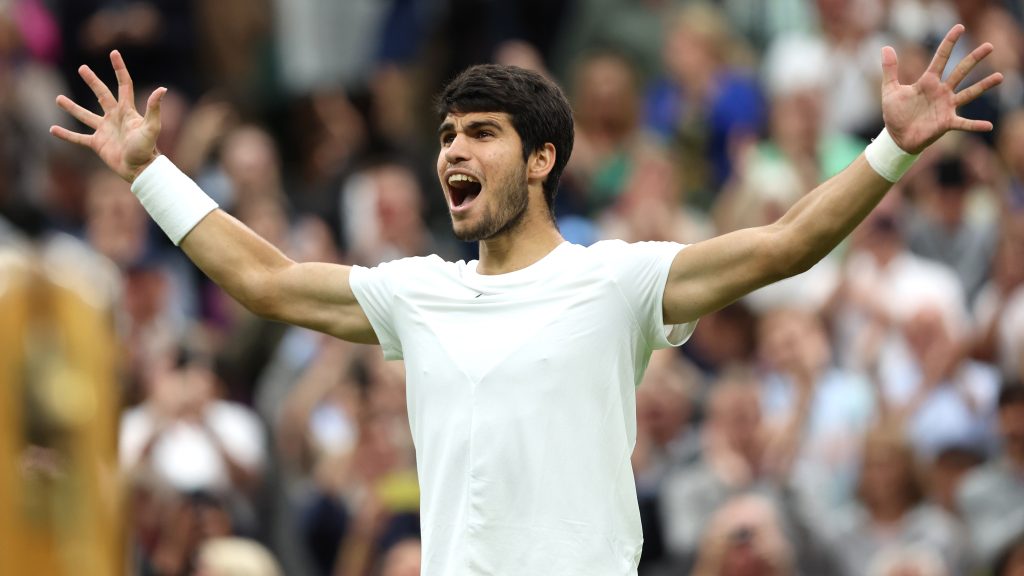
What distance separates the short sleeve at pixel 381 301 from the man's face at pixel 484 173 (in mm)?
287

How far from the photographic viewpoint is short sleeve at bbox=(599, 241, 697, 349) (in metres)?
5.18

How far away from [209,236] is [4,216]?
535cm

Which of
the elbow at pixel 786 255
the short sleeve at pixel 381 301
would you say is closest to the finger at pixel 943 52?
the elbow at pixel 786 255

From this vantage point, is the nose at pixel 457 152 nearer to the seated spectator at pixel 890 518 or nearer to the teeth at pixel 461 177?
the teeth at pixel 461 177

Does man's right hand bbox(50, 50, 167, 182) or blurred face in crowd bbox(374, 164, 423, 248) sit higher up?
blurred face in crowd bbox(374, 164, 423, 248)

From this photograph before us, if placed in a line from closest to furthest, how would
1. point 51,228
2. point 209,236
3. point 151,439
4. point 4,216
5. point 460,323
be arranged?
point 460,323, point 209,236, point 151,439, point 4,216, point 51,228

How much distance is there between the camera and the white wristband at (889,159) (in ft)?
16.2

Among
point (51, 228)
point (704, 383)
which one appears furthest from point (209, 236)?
point (51, 228)

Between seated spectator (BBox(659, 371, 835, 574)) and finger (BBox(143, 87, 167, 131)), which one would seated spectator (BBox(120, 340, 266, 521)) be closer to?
seated spectator (BBox(659, 371, 835, 574))

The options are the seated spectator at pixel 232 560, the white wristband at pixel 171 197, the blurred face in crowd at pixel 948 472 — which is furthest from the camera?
the blurred face in crowd at pixel 948 472

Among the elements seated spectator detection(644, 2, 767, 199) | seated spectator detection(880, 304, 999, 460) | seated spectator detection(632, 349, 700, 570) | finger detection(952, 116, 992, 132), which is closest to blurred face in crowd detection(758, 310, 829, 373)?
seated spectator detection(880, 304, 999, 460)

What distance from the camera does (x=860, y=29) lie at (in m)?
11.8

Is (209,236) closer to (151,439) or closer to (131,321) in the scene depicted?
(151,439)

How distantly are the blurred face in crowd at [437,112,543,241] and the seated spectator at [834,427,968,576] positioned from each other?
4.15 meters
